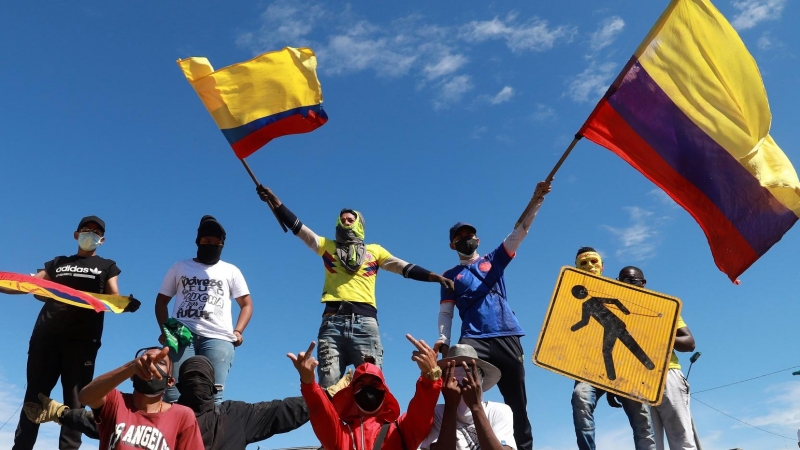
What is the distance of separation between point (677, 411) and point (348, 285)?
11.4 ft

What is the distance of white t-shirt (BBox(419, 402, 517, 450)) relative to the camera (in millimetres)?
5078

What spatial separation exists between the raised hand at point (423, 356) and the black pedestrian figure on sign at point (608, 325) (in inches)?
42.1

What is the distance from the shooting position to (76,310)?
658 centimetres

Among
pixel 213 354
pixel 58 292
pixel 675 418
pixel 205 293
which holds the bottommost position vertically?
pixel 213 354

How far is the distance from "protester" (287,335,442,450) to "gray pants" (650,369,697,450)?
3.12 meters

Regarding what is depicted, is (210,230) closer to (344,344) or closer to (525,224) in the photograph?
(344,344)

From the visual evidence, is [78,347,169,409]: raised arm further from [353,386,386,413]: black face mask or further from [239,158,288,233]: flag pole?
[239,158,288,233]: flag pole

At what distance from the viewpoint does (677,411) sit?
6836 millimetres

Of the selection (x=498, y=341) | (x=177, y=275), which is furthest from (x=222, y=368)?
(x=498, y=341)

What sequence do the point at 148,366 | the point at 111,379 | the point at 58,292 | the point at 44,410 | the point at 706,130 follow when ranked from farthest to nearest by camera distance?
the point at 706,130 → the point at 58,292 → the point at 44,410 → the point at 111,379 → the point at 148,366

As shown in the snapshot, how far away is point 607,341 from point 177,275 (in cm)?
413

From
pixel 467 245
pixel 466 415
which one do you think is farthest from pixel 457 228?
pixel 466 415

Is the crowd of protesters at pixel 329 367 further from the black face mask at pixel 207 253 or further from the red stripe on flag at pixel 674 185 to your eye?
the red stripe on flag at pixel 674 185

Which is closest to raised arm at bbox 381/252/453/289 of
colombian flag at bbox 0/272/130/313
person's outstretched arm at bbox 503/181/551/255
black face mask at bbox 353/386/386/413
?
person's outstretched arm at bbox 503/181/551/255
